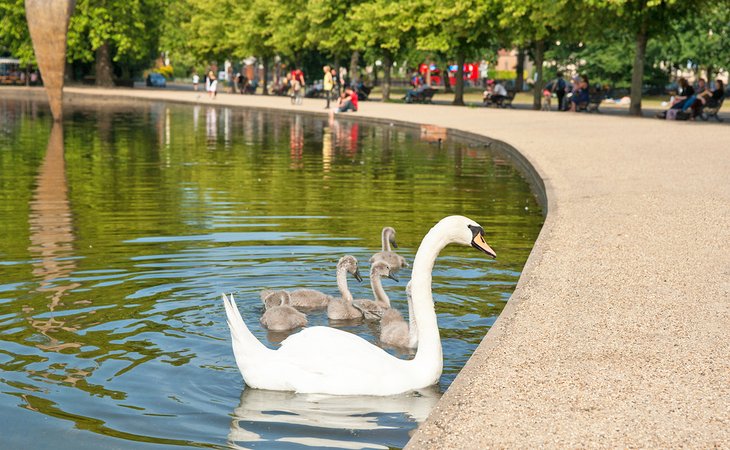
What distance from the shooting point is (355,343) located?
688 cm

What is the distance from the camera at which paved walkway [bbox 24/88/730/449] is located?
5.57m

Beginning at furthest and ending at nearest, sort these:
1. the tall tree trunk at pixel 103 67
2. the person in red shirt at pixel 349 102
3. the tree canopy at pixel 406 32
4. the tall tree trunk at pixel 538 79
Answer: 1. the tall tree trunk at pixel 103 67
2. the tall tree trunk at pixel 538 79
3. the person in red shirt at pixel 349 102
4. the tree canopy at pixel 406 32

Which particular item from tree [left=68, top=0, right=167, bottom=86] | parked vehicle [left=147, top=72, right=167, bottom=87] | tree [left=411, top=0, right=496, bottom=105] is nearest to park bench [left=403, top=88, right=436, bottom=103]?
tree [left=411, top=0, right=496, bottom=105]

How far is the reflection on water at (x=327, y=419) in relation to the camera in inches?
251

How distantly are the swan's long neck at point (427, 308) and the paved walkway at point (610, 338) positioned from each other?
0.28 meters

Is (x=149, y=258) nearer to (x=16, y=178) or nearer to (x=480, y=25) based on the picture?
(x=16, y=178)

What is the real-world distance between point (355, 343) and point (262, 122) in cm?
3212

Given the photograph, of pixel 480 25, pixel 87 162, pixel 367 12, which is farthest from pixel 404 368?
pixel 367 12

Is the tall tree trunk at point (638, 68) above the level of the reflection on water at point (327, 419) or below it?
above

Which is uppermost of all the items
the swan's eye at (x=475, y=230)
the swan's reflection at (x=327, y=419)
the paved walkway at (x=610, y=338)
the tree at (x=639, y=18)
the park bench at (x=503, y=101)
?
the tree at (x=639, y=18)

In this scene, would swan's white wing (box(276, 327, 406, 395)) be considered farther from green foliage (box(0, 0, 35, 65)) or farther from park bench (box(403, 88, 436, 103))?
green foliage (box(0, 0, 35, 65))

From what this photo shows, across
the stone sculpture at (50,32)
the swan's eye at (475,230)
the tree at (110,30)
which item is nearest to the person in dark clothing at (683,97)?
the stone sculpture at (50,32)

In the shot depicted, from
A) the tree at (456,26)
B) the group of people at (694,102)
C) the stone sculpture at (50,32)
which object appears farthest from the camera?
the tree at (456,26)

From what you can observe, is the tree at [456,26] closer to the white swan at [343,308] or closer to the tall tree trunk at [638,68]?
the tall tree trunk at [638,68]
